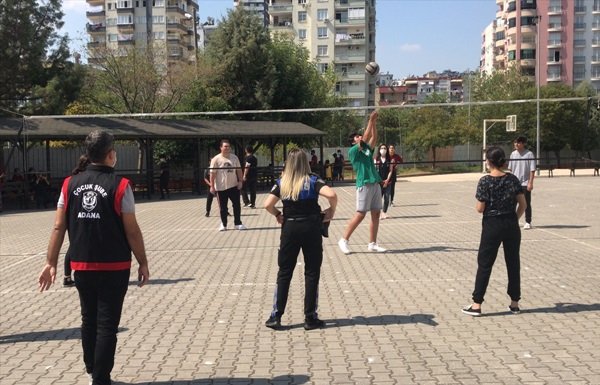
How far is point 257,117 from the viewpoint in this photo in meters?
42.7

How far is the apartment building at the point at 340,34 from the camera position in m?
99.6

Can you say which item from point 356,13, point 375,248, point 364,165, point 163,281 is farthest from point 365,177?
point 356,13

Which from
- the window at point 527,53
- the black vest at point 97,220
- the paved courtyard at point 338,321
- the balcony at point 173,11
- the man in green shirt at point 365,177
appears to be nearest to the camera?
the black vest at point 97,220

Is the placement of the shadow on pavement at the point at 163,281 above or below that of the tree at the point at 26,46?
below

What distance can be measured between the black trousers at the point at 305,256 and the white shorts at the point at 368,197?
444cm

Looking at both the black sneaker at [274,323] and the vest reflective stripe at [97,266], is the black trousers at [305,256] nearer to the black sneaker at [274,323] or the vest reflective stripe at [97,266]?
the black sneaker at [274,323]

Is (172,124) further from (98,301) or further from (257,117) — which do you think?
(98,301)

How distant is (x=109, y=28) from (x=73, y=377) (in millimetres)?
116963

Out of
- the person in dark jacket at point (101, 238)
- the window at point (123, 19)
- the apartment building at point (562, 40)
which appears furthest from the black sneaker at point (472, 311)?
the window at point (123, 19)

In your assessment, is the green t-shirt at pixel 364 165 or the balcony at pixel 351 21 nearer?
the green t-shirt at pixel 364 165

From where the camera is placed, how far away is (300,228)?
6.68m

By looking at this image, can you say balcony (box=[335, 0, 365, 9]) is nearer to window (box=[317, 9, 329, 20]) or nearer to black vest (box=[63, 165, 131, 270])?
window (box=[317, 9, 329, 20])

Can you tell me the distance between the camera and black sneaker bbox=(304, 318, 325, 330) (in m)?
6.83

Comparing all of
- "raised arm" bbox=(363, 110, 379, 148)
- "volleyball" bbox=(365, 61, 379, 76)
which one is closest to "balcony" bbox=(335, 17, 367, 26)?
"volleyball" bbox=(365, 61, 379, 76)
